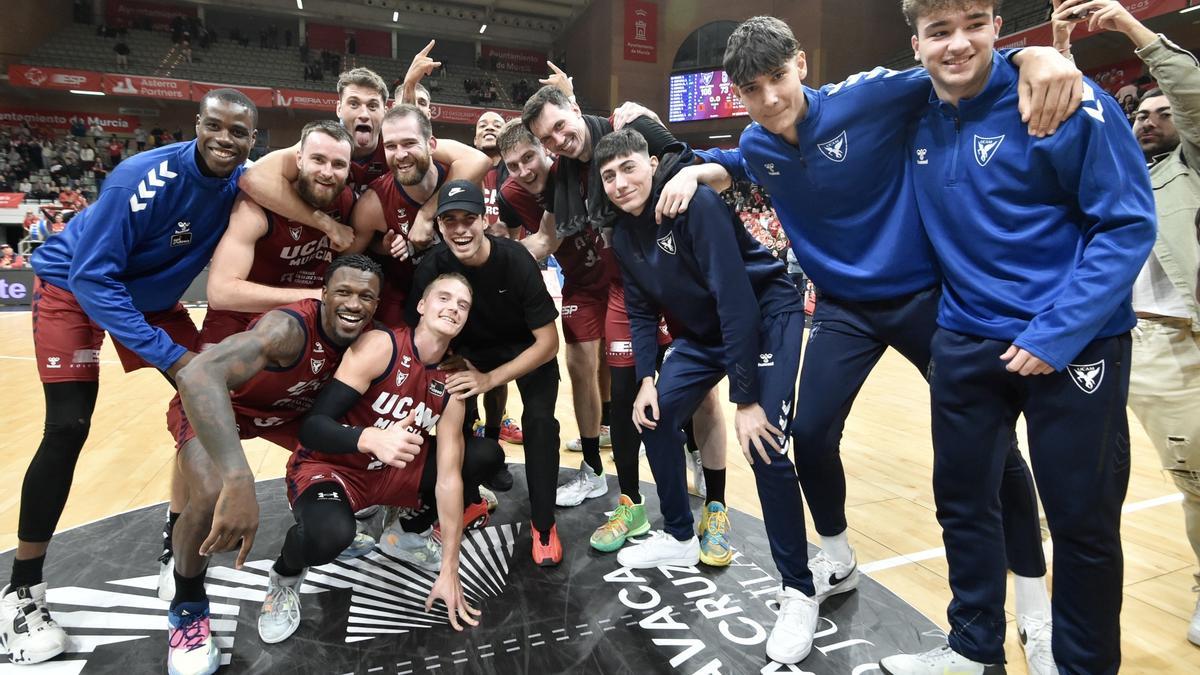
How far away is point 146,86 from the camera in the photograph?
680 inches

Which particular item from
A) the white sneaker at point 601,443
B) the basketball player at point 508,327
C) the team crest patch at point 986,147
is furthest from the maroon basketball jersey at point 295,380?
the team crest patch at point 986,147

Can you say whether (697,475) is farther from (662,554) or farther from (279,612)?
(279,612)

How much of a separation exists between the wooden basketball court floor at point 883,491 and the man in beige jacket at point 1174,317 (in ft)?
0.95

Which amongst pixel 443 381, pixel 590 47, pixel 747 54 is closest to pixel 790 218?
pixel 747 54

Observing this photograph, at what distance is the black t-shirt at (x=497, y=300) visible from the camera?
2826 millimetres

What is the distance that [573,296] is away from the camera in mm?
3668

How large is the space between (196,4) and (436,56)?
7.82 meters

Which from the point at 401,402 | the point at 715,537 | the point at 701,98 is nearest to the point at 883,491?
the point at 715,537

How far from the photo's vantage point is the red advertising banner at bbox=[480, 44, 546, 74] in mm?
24000

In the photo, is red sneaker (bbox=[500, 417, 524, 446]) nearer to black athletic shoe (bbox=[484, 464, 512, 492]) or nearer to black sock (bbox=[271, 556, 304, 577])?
black athletic shoe (bbox=[484, 464, 512, 492])

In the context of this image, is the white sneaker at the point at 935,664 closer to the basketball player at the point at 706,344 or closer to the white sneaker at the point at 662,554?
the basketball player at the point at 706,344

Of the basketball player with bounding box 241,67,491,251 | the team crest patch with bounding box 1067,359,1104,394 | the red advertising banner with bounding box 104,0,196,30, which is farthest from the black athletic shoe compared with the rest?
the red advertising banner with bounding box 104,0,196,30

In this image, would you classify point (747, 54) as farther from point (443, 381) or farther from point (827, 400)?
point (443, 381)

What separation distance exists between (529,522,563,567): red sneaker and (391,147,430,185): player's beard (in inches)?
65.6
